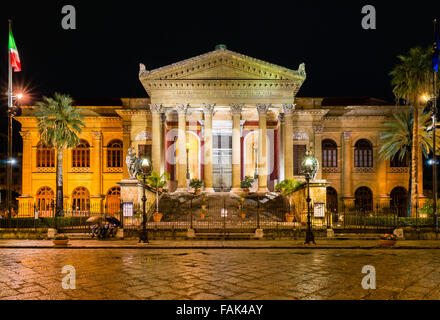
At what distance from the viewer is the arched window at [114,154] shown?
38062 millimetres

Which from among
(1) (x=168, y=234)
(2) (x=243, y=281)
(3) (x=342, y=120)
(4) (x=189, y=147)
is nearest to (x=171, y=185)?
(4) (x=189, y=147)

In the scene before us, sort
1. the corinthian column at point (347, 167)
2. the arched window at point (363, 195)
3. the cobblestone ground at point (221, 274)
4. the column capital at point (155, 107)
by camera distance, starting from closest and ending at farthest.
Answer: the cobblestone ground at point (221, 274)
the column capital at point (155, 107)
the corinthian column at point (347, 167)
the arched window at point (363, 195)

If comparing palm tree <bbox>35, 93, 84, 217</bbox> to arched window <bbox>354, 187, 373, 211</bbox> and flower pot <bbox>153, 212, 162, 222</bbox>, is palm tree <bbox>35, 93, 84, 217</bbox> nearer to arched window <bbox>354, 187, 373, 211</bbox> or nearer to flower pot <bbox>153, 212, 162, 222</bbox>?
flower pot <bbox>153, 212, 162, 222</bbox>

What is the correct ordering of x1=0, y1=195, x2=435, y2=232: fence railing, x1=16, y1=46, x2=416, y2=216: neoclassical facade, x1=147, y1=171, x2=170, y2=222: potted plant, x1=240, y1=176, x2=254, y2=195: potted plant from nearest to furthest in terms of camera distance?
x1=0, y1=195, x2=435, y2=232: fence railing → x1=147, y1=171, x2=170, y2=222: potted plant → x1=240, y1=176, x2=254, y2=195: potted plant → x1=16, y1=46, x2=416, y2=216: neoclassical facade

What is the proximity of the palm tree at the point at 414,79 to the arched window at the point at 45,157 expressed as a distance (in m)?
32.7

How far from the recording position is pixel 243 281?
8922 millimetres

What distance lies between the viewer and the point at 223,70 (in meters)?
30.8

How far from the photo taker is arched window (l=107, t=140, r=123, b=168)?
3806cm

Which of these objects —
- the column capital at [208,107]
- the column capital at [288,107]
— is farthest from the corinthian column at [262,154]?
the column capital at [208,107]

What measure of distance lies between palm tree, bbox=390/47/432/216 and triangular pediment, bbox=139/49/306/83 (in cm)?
728

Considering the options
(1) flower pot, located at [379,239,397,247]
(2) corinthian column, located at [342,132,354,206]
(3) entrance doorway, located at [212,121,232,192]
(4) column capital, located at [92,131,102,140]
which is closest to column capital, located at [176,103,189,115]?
(3) entrance doorway, located at [212,121,232,192]

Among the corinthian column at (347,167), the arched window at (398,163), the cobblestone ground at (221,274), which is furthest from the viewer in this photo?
the arched window at (398,163)

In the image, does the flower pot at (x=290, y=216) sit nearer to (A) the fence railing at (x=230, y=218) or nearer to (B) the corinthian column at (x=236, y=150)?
(A) the fence railing at (x=230, y=218)
